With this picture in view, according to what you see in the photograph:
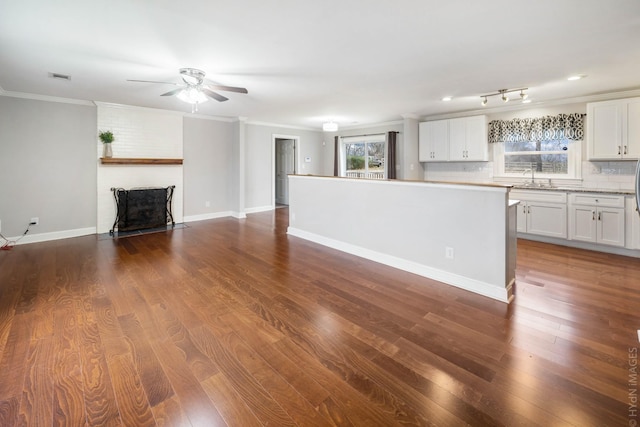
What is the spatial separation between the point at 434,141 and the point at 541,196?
2329 millimetres

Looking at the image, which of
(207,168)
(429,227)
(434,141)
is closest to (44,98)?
(207,168)

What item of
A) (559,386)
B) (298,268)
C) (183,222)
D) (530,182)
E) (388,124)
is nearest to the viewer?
(559,386)

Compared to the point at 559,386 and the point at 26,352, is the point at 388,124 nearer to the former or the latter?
the point at 559,386

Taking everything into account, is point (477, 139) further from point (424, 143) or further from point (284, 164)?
point (284, 164)

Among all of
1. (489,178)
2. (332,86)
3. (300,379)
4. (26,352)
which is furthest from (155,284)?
(489,178)

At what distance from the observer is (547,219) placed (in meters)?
5.09

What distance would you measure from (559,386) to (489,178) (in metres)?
5.16

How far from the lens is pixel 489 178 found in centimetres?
621

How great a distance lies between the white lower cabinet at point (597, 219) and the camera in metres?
4.46

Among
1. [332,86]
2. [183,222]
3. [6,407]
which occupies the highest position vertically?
[332,86]

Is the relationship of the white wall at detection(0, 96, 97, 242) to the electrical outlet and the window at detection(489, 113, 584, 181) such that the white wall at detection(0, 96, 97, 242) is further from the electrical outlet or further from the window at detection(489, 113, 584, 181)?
the window at detection(489, 113, 584, 181)

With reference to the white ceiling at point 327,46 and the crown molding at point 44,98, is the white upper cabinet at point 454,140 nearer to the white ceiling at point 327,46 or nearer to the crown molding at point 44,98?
the white ceiling at point 327,46

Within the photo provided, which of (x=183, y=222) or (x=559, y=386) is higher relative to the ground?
(x=183, y=222)

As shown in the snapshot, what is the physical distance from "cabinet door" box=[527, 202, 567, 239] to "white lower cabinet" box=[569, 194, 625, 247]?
0.33 ft
